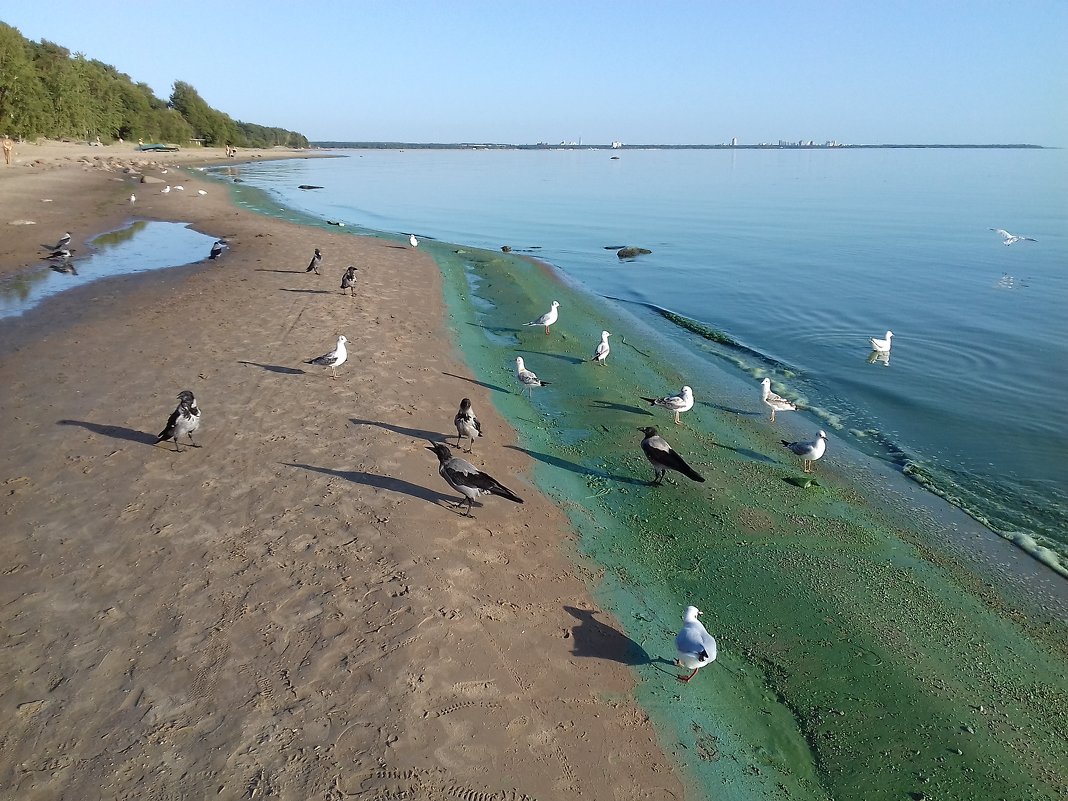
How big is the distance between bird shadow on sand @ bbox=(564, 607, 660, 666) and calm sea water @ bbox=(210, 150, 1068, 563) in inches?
260

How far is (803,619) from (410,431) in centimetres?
683

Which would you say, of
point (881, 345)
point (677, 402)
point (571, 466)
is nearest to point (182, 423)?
point (571, 466)

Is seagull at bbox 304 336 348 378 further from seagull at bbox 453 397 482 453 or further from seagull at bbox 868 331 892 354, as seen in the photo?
seagull at bbox 868 331 892 354

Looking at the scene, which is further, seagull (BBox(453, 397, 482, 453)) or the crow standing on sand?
the crow standing on sand

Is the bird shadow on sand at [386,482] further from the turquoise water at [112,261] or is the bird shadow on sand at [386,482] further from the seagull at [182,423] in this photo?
the turquoise water at [112,261]

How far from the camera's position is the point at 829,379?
54.6 ft

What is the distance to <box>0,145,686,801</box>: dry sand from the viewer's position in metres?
5.11

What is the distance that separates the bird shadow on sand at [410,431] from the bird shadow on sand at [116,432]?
313 centimetres

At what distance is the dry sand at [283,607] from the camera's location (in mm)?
5109

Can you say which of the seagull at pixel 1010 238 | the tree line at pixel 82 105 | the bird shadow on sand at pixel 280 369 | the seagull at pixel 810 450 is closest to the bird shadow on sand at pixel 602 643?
the seagull at pixel 810 450

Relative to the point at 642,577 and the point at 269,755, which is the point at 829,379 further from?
the point at 269,755

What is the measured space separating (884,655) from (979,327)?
19.1 m

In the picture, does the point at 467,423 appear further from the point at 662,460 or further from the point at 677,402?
the point at 677,402

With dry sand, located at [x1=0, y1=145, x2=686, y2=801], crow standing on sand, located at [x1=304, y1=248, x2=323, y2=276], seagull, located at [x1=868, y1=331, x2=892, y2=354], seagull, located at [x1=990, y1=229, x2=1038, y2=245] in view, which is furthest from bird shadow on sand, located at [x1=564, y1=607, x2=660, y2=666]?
seagull, located at [x1=990, y1=229, x2=1038, y2=245]
